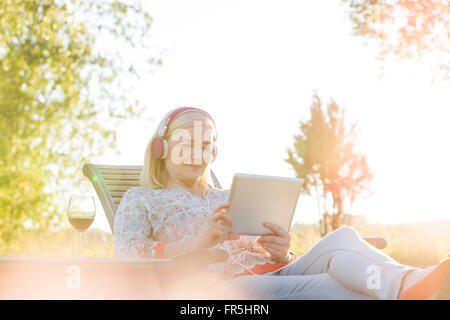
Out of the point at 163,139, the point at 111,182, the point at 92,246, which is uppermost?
the point at 163,139

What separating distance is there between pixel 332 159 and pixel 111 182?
1322cm

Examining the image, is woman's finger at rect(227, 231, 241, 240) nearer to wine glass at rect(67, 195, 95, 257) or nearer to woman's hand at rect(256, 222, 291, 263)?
woman's hand at rect(256, 222, 291, 263)

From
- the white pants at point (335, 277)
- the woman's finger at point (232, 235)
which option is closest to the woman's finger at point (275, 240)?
the white pants at point (335, 277)

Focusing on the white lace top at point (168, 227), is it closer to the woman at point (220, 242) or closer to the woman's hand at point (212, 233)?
the woman at point (220, 242)

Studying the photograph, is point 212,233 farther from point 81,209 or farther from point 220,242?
point 81,209

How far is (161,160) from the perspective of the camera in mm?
3150

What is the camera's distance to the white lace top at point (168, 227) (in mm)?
2770

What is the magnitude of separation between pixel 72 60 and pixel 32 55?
2.32 feet

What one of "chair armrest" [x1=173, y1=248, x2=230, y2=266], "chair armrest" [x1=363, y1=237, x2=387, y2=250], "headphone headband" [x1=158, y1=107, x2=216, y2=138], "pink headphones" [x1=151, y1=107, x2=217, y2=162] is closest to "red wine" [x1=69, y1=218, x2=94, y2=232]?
"pink headphones" [x1=151, y1=107, x2=217, y2=162]

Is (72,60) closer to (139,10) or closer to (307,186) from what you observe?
(139,10)

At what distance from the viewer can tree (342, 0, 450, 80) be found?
8.78m

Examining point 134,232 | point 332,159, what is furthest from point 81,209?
point 332,159
